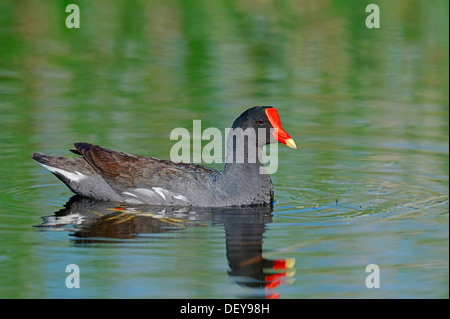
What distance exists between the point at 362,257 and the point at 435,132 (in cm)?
463

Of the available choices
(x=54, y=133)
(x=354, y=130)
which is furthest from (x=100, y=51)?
(x=354, y=130)

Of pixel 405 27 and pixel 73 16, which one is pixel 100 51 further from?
pixel 405 27

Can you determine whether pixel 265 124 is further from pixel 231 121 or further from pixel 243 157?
pixel 231 121

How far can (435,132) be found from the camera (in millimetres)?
11289

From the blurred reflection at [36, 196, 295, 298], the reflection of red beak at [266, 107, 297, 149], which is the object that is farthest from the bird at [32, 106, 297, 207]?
the blurred reflection at [36, 196, 295, 298]

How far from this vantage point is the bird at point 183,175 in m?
8.66

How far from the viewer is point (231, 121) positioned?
11297 millimetres

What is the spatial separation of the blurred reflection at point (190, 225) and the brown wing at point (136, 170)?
0.78 ft

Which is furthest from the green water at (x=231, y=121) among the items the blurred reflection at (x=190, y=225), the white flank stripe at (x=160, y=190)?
the white flank stripe at (x=160, y=190)

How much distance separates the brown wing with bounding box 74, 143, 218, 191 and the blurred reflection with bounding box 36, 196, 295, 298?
24 cm

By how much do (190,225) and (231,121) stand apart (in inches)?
137

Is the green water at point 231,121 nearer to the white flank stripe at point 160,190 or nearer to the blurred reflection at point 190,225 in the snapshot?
the blurred reflection at point 190,225
